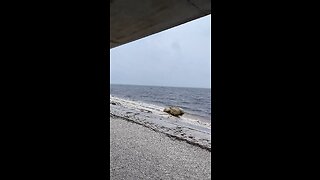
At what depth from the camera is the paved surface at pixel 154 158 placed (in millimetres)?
6445

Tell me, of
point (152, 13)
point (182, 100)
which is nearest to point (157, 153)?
point (152, 13)

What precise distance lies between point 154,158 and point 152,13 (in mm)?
5464

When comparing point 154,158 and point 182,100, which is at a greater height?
point 154,158

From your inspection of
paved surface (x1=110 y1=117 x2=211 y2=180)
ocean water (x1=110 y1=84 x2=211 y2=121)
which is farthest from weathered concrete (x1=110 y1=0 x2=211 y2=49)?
ocean water (x1=110 y1=84 x2=211 y2=121)

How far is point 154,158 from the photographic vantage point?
777 cm

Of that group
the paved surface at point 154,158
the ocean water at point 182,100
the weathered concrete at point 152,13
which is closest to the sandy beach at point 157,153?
the paved surface at point 154,158

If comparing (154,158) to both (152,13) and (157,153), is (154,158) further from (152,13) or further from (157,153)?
(152,13)

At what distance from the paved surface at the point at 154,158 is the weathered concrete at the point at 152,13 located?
407 centimetres

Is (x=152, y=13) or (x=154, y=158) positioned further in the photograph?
(x=154, y=158)
